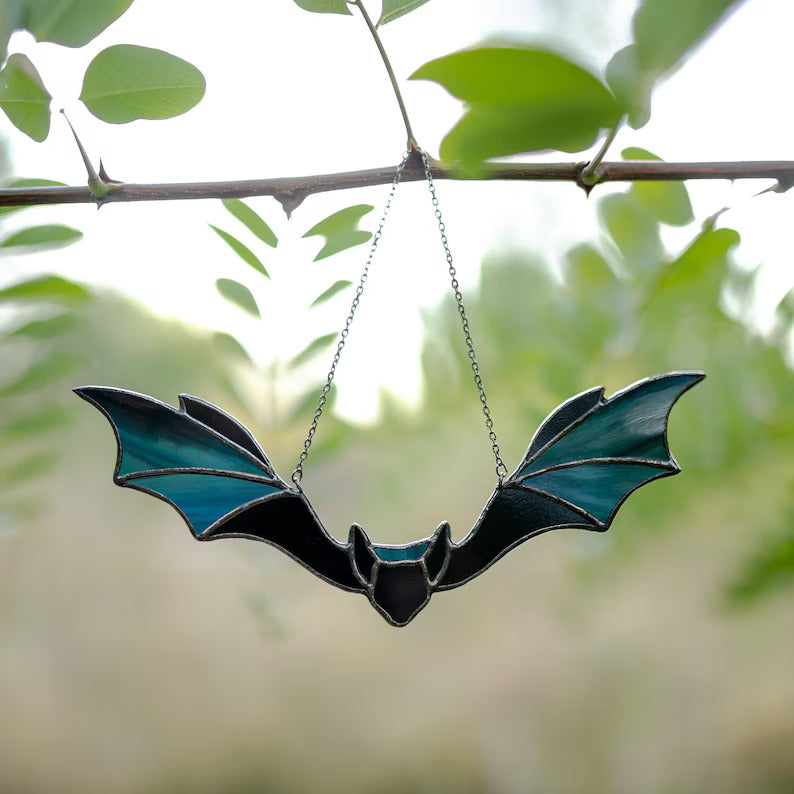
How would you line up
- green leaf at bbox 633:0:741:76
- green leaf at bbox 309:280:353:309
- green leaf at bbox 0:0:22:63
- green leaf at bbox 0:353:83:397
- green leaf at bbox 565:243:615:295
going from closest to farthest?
green leaf at bbox 633:0:741:76
green leaf at bbox 0:0:22:63
green leaf at bbox 309:280:353:309
green leaf at bbox 0:353:83:397
green leaf at bbox 565:243:615:295

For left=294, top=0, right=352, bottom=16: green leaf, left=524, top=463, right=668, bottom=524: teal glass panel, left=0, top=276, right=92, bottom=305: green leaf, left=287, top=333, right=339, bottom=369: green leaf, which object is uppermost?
left=294, top=0, right=352, bottom=16: green leaf

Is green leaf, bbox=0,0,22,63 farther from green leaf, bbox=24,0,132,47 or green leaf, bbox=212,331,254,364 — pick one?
green leaf, bbox=212,331,254,364

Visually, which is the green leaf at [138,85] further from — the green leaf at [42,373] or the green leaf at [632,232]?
the green leaf at [632,232]

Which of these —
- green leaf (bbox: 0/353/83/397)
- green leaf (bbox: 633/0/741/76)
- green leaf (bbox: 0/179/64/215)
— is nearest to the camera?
green leaf (bbox: 633/0/741/76)

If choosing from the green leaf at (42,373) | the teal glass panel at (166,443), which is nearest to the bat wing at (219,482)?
the teal glass panel at (166,443)

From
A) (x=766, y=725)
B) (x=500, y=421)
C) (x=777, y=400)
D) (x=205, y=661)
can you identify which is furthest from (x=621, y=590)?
(x=205, y=661)

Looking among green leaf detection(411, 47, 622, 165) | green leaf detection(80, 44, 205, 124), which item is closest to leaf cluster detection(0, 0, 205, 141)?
green leaf detection(80, 44, 205, 124)

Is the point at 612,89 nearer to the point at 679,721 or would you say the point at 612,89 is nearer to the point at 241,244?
the point at 241,244
